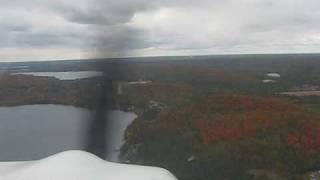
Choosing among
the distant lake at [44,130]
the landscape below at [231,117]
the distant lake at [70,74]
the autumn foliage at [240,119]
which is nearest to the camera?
the distant lake at [70,74]

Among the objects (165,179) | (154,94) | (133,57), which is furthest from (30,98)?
(165,179)

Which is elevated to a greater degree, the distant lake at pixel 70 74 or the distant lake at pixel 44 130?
the distant lake at pixel 70 74

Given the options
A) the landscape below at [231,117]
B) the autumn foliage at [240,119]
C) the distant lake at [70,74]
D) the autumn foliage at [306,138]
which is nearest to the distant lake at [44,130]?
the distant lake at [70,74]

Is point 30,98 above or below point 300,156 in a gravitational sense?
above

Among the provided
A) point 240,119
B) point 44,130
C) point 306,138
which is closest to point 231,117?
point 240,119

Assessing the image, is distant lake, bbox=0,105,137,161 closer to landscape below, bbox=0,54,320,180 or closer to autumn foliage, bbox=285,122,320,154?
landscape below, bbox=0,54,320,180

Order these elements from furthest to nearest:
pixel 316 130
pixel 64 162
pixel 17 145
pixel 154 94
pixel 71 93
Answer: pixel 316 130, pixel 154 94, pixel 17 145, pixel 71 93, pixel 64 162

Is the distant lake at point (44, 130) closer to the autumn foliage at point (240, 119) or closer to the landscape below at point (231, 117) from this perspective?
the landscape below at point (231, 117)

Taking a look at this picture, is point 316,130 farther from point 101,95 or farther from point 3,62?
point 3,62
